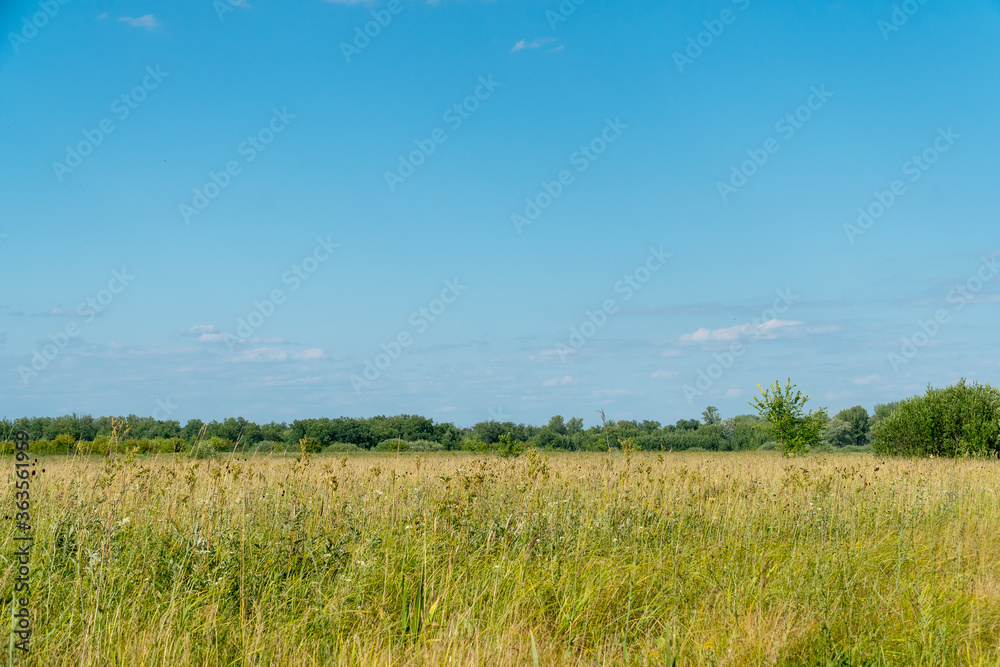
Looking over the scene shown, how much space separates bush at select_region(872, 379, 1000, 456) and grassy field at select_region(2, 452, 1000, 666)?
19345mm

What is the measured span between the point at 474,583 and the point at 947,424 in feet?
85.0

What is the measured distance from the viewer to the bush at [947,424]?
23078 mm

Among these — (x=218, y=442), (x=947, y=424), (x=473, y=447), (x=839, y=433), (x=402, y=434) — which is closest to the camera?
(x=218, y=442)

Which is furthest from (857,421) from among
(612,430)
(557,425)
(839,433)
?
(612,430)

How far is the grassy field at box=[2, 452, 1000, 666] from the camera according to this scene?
392 centimetres

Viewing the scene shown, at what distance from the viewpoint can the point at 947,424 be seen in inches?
959

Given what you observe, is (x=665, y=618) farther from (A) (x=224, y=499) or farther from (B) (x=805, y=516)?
(A) (x=224, y=499)

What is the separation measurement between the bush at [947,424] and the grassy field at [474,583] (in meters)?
19.3

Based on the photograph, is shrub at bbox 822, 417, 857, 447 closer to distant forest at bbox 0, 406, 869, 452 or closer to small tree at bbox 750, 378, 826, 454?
distant forest at bbox 0, 406, 869, 452

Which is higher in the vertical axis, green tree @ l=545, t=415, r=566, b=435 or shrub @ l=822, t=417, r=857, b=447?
green tree @ l=545, t=415, r=566, b=435

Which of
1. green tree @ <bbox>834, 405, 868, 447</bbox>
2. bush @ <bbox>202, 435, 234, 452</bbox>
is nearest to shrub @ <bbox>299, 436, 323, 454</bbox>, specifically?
bush @ <bbox>202, 435, 234, 452</bbox>

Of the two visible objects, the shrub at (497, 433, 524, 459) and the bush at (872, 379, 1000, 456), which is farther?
the bush at (872, 379, 1000, 456)

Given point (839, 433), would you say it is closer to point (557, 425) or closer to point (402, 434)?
point (557, 425)

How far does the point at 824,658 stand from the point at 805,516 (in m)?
3.89
